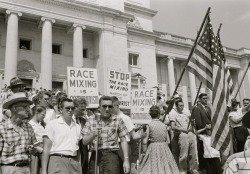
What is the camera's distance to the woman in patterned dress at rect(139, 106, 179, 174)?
655 cm

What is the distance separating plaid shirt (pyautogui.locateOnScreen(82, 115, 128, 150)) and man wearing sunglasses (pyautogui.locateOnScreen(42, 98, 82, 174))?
10.9 inches

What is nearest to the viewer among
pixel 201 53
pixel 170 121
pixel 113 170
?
pixel 113 170

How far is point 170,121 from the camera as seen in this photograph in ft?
27.7

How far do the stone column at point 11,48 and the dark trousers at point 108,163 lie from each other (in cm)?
1534

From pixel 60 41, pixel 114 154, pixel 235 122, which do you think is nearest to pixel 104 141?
pixel 114 154

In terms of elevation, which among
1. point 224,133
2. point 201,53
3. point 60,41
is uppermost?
point 60,41

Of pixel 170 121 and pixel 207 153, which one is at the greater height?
pixel 170 121

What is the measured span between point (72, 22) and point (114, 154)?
19399 mm

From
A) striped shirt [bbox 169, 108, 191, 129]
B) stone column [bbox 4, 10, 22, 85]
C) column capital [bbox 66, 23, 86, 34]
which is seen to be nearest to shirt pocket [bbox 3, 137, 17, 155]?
striped shirt [bbox 169, 108, 191, 129]

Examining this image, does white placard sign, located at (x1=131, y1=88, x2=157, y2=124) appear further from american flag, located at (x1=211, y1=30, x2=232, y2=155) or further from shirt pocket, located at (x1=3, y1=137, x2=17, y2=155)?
shirt pocket, located at (x1=3, y1=137, x2=17, y2=155)

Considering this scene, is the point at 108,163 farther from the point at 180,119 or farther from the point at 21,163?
the point at 180,119

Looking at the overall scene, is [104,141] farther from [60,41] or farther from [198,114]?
[60,41]

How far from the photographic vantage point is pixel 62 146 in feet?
14.9

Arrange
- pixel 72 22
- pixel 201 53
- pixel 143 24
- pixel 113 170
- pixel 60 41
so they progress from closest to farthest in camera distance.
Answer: pixel 113 170, pixel 201 53, pixel 72 22, pixel 60 41, pixel 143 24
